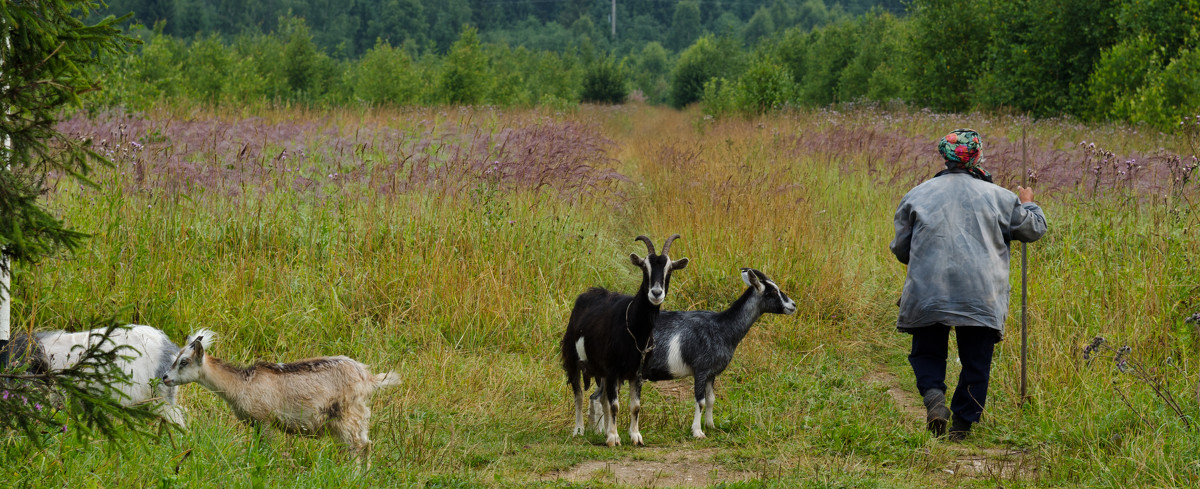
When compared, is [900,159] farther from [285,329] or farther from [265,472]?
[265,472]

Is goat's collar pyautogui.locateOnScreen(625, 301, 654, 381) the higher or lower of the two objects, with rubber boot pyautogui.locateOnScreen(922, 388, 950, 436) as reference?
higher

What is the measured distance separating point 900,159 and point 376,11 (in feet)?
328

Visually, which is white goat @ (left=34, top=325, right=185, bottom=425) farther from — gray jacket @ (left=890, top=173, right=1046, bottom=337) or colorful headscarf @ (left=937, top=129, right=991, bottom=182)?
colorful headscarf @ (left=937, top=129, right=991, bottom=182)

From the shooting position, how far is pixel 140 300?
700cm

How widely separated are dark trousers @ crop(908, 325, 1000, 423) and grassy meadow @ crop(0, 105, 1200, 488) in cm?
23

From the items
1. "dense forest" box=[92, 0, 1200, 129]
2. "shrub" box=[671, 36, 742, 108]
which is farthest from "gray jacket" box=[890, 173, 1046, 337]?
"shrub" box=[671, 36, 742, 108]

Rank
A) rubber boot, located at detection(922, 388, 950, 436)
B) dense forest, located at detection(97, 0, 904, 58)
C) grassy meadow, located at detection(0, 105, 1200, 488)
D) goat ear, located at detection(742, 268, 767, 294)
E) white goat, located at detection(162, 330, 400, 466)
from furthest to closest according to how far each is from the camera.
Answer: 1. dense forest, located at detection(97, 0, 904, 58)
2. goat ear, located at detection(742, 268, 767, 294)
3. rubber boot, located at detection(922, 388, 950, 436)
4. grassy meadow, located at detection(0, 105, 1200, 488)
5. white goat, located at detection(162, 330, 400, 466)

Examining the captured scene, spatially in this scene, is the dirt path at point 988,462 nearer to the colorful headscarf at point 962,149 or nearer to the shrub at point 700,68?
the colorful headscarf at point 962,149

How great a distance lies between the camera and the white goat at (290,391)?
478 cm

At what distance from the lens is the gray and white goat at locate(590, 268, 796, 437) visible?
616 cm

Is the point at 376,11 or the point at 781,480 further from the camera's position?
the point at 376,11

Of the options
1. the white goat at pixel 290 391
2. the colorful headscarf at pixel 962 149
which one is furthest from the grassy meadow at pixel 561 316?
the colorful headscarf at pixel 962 149

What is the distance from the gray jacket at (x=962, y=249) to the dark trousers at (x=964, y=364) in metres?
0.14

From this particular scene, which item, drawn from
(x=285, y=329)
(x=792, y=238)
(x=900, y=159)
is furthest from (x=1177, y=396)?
(x=900, y=159)
